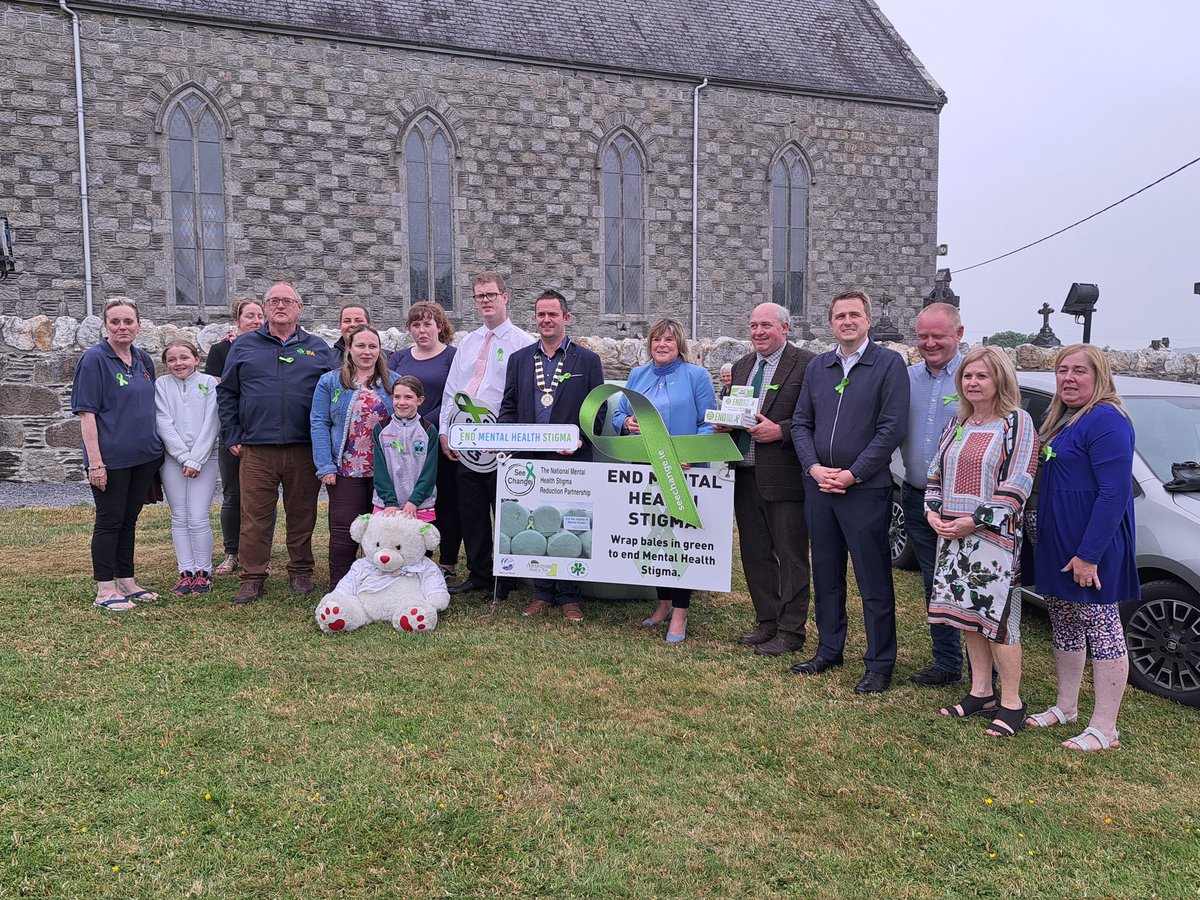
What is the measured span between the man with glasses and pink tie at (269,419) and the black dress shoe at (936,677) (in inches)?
167

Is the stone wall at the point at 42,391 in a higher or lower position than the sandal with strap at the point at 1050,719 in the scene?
higher

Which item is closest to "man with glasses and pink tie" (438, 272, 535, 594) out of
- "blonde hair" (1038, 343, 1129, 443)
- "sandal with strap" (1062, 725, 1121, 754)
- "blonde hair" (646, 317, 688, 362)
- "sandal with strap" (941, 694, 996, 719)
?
"blonde hair" (646, 317, 688, 362)

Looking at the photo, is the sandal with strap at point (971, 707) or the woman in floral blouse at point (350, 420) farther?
the woman in floral blouse at point (350, 420)

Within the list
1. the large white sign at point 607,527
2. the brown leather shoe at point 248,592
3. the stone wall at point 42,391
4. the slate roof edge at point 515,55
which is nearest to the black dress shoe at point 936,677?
the large white sign at point 607,527

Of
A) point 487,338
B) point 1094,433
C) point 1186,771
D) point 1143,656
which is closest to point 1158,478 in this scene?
point 1143,656

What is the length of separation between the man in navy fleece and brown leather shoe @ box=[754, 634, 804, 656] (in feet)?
2.00

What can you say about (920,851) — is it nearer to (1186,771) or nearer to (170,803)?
(1186,771)

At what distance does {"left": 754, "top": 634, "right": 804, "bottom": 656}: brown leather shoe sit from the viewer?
5.14 m

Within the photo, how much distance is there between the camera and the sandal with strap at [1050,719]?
408cm

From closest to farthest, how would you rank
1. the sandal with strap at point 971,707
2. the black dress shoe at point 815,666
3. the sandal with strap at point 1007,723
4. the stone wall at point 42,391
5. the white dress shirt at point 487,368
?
the sandal with strap at point 1007,723 < the sandal with strap at point 971,707 < the black dress shoe at point 815,666 < the white dress shirt at point 487,368 < the stone wall at point 42,391

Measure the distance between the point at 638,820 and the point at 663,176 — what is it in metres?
17.6

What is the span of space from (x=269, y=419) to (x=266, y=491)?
0.53 metres

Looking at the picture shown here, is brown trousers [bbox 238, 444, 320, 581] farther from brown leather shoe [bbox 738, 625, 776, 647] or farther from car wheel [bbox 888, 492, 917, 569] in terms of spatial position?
car wheel [bbox 888, 492, 917, 569]

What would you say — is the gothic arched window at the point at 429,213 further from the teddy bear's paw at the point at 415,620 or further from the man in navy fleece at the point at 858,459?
the man in navy fleece at the point at 858,459
